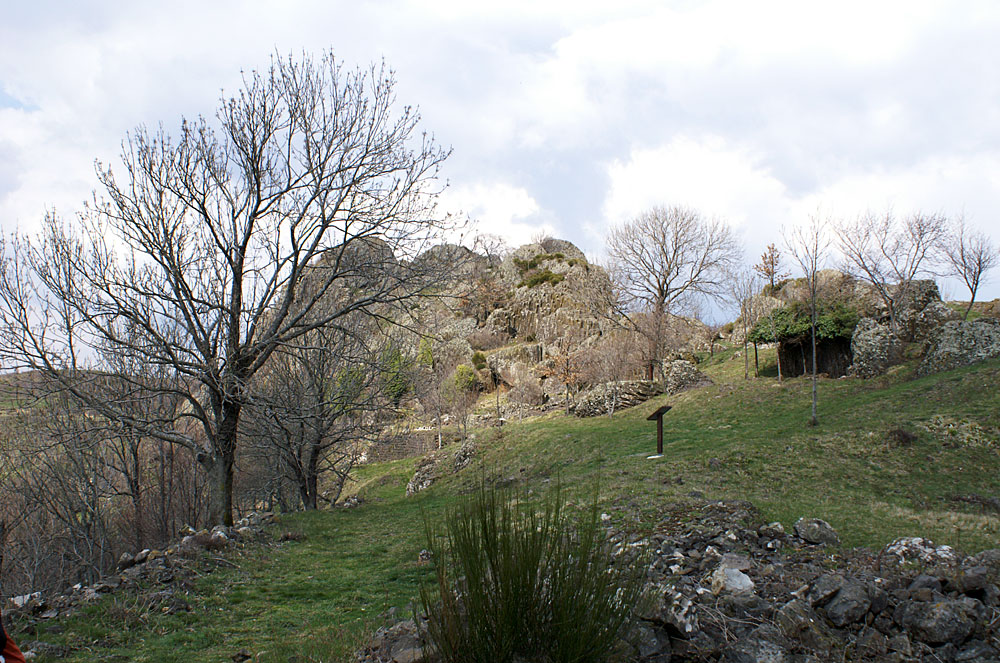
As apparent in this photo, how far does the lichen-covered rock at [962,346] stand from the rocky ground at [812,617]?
1646 centimetres

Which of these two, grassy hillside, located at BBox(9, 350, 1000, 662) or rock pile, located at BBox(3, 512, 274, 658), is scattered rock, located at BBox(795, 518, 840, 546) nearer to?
grassy hillside, located at BBox(9, 350, 1000, 662)

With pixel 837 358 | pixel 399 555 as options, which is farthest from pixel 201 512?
pixel 837 358

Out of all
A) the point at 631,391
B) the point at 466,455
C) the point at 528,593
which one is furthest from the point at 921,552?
the point at 631,391

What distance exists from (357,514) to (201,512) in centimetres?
834

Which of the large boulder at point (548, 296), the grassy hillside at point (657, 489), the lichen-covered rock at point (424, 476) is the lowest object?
the lichen-covered rock at point (424, 476)

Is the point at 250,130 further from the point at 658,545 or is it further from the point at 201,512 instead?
the point at 201,512

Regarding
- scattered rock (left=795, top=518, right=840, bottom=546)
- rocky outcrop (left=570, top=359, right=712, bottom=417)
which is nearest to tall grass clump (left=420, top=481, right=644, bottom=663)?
scattered rock (left=795, top=518, right=840, bottom=546)

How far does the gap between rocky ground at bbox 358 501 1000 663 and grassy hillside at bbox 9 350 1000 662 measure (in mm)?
958

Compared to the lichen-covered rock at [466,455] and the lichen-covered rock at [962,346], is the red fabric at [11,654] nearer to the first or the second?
the lichen-covered rock at [466,455]

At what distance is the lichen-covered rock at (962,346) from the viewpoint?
17.0 m

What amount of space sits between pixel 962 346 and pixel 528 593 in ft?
67.9

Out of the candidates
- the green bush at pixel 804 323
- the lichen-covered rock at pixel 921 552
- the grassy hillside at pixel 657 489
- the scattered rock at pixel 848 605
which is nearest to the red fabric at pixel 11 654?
the grassy hillside at pixel 657 489

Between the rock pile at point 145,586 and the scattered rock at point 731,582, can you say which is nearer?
the scattered rock at point 731,582

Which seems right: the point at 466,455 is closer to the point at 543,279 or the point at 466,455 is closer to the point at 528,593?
the point at 528,593
